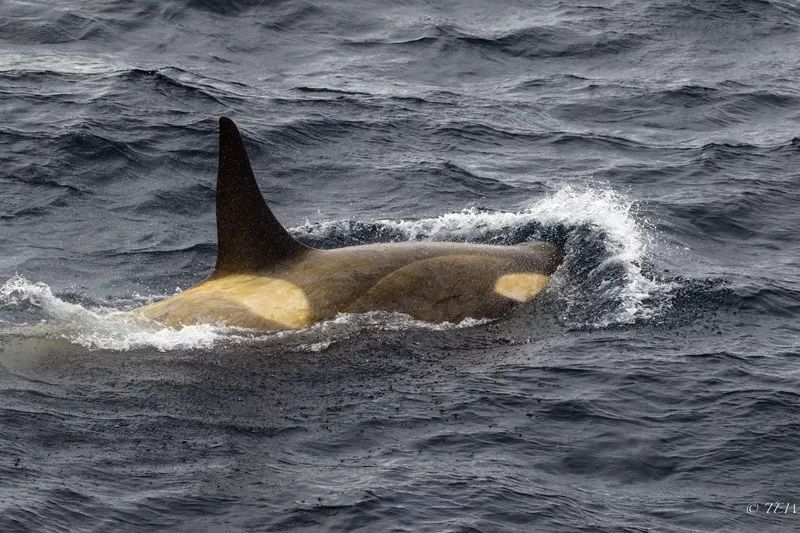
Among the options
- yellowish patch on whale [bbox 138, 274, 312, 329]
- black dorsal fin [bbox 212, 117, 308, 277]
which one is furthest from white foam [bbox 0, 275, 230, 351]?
black dorsal fin [bbox 212, 117, 308, 277]

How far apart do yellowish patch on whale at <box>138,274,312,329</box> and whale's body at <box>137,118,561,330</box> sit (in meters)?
0.01

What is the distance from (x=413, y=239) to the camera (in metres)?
17.0

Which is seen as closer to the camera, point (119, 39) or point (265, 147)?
point (265, 147)

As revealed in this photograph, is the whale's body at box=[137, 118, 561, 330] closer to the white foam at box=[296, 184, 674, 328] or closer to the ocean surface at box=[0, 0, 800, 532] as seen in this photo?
the ocean surface at box=[0, 0, 800, 532]

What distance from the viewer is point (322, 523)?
10086mm

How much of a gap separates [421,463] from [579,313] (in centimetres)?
410

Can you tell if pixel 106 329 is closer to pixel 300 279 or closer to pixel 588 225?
pixel 300 279

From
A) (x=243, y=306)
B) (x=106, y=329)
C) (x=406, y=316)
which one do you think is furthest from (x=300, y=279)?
(x=106, y=329)

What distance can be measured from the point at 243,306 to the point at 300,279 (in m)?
0.66

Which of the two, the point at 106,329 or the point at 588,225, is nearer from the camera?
the point at 106,329

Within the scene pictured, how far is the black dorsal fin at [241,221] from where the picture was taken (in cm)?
1367

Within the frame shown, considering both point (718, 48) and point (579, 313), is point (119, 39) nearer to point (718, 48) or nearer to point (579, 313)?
point (718, 48)

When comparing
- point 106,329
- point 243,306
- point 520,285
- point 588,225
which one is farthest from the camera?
point 588,225

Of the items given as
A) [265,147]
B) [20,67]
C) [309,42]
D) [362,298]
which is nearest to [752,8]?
[309,42]
